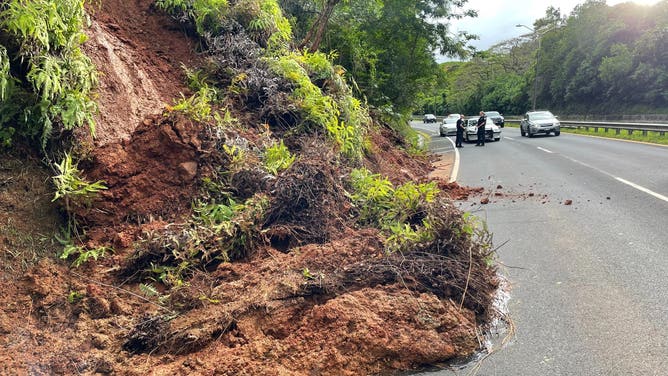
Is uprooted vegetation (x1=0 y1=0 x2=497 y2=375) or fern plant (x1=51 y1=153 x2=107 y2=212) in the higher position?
fern plant (x1=51 y1=153 x2=107 y2=212)

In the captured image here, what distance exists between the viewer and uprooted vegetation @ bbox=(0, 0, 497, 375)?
351 cm

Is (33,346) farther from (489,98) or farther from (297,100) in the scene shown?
(489,98)

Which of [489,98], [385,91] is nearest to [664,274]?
[385,91]

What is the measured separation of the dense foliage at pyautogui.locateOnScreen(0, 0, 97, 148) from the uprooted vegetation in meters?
0.38

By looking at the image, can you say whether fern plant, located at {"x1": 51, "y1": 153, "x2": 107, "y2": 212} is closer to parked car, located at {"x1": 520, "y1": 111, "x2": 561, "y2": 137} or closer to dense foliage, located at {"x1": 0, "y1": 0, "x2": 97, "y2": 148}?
dense foliage, located at {"x1": 0, "y1": 0, "x2": 97, "y2": 148}

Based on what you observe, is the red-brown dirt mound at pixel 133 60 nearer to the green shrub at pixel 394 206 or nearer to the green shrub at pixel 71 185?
the green shrub at pixel 71 185

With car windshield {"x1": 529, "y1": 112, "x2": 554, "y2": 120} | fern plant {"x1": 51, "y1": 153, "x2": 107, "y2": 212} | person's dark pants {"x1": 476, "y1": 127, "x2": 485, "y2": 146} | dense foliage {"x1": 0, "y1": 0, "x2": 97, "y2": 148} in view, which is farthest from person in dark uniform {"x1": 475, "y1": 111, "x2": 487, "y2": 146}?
fern plant {"x1": 51, "y1": 153, "x2": 107, "y2": 212}

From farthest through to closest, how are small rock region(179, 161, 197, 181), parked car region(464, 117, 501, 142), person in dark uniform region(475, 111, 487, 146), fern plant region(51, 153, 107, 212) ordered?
1. parked car region(464, 117, 501, 142)
2. person in dark uniform region(475, 111, 487, 146)
3. small rock region(179, 161, 197, 181)
4. fern plant region(51, 153, 107, 212)

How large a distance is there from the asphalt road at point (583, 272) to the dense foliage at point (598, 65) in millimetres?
19531

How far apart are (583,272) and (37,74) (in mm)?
5750

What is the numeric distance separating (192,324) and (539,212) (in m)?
6.55

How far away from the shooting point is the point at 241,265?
4.56 m

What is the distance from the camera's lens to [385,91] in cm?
2319

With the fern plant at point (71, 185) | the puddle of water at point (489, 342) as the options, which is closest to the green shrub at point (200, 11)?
the fern plant at point (71, 185)
